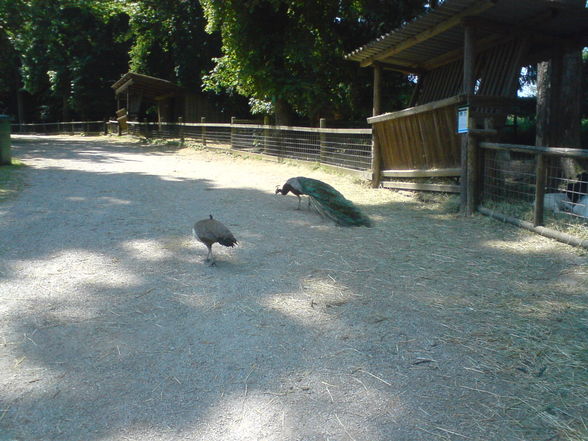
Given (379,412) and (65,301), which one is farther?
(65,301)

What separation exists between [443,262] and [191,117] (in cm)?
2440

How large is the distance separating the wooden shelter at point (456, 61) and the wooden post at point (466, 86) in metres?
0.02

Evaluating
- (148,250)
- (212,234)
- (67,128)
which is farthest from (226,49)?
(67,128)

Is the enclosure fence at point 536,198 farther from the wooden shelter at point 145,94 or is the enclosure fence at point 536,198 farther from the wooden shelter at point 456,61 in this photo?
the wooden shelter at point 145,94

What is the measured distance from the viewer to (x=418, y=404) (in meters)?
2.95

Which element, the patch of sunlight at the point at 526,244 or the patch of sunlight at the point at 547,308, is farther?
the patch of sunlight at the point at 526,244

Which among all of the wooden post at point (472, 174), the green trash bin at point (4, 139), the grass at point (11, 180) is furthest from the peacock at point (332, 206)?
the green trash bin at point (4, 139)

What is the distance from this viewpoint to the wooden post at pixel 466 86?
25.7ft

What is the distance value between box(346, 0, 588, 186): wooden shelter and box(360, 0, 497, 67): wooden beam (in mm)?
14

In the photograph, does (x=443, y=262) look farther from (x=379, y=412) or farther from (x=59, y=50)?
(x=59, y=50)

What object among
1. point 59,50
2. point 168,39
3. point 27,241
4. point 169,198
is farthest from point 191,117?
point 27,241

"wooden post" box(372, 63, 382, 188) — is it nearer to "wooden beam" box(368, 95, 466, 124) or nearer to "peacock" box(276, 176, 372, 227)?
"wooden beam" box(368, 95, 466, 124)

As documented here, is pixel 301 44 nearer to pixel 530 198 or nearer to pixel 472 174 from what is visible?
pixel 472 174

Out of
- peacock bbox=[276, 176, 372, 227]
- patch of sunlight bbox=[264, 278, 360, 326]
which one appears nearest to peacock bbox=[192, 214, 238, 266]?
patch of sunlight bbox=[264, 278, 360, 326]
